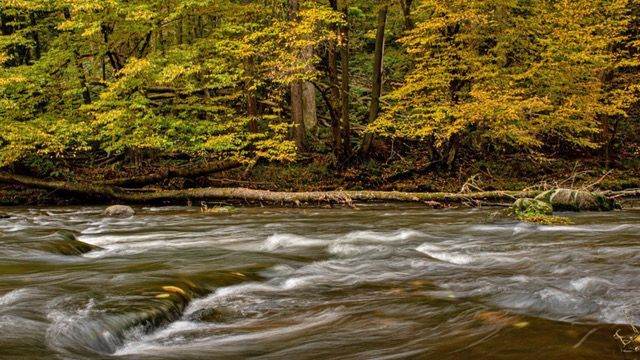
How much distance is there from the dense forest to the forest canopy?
0.18 feet

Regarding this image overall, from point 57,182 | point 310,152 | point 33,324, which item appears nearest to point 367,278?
point 33,324

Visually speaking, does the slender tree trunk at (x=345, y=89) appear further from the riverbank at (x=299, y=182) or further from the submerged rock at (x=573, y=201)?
the submerged rock at (x=573, y=201)

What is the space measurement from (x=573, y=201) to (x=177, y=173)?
984 cm

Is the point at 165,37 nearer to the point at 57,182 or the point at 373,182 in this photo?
the point at 57,182

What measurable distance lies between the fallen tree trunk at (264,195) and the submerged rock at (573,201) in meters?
0.65

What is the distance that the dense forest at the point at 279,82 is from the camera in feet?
49.7

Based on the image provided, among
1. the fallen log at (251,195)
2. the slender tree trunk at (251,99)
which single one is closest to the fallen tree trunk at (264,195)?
the fallen log at (251,195)

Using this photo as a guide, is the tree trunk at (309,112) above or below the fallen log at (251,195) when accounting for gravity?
above

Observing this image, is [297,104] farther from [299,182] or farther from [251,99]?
[299,182]

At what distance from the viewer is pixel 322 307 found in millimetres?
5512

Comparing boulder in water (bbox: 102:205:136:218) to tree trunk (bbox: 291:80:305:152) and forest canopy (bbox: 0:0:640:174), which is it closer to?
forest canopy (bbox: 0:0:640:174)

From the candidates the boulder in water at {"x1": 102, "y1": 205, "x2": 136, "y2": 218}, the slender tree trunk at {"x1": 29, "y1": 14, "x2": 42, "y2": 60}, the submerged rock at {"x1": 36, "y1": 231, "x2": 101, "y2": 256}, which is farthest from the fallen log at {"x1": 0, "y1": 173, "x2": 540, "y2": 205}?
the submerged rock at {"x1": 36, "y1": 231, "x2": 101, "y2": 256}

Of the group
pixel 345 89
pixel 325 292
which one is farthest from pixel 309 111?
pixel 325 292

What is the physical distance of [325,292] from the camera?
6168mm
